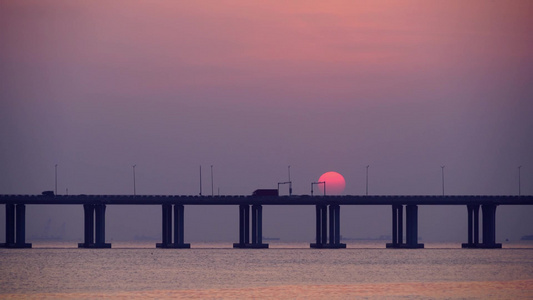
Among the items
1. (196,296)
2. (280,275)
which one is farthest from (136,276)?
(196,296)

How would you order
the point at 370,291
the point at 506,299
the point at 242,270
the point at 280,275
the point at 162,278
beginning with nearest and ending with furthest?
the point at 506,299 → the point at 370,291 → the point at 162,278 → the point at 280,275 → the point at 242,270

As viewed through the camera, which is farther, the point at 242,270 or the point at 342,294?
the point at 242,270

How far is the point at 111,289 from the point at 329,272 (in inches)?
1581

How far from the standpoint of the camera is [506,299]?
9550 cm

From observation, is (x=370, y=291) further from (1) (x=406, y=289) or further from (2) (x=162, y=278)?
(2) (x=162, y=278)

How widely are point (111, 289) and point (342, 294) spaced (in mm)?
21809

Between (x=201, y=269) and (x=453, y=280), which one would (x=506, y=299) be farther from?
(x=201, y=269)

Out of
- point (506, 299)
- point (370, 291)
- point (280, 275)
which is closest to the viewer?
point (506, 299)

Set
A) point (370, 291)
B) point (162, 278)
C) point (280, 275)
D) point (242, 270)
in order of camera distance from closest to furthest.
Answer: point (370, 291)
point (162, 278)
point (280, 275)
point (242, 270)

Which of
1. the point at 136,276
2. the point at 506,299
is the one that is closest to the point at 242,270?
the point at 136,276

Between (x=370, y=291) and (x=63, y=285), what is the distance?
30302mm

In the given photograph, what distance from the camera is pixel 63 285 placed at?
111 m

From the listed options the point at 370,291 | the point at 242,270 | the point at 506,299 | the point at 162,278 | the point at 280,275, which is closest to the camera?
the point at 506,299

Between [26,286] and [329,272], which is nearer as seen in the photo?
[26,286]
